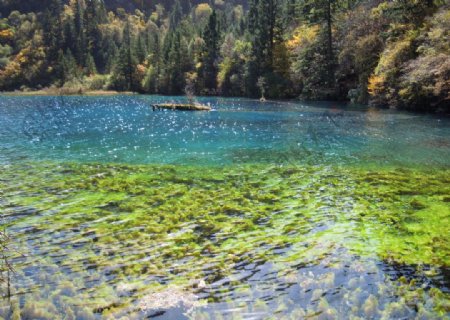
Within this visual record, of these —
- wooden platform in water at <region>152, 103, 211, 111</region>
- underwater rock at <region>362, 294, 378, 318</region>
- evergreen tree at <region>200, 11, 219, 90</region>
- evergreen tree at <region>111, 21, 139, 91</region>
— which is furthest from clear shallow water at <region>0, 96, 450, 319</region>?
evergreen tree at <region>111, 21, 139, 91</region>

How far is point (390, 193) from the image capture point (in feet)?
51.2

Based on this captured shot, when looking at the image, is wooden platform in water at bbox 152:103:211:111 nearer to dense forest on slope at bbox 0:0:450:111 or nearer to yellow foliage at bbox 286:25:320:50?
dense forest on slope at bbox 0:0:450:111

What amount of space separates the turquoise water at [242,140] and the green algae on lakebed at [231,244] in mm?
5558

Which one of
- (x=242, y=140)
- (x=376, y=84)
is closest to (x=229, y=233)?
(x=242, y=140)

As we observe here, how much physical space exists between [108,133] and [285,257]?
30497 mm

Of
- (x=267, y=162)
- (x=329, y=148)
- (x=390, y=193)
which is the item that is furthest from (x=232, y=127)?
(x=390, y=193)

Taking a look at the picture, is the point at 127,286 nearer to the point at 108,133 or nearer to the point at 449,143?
the point at 449,143

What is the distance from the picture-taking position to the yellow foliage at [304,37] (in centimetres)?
7433

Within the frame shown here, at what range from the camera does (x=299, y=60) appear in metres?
71.9

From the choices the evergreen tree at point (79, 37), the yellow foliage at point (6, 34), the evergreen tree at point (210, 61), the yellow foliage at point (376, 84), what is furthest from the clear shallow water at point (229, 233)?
the yellow foliage at point (6, 34)

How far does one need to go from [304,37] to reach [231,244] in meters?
72.1

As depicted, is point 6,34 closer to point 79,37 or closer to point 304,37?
point 79,37

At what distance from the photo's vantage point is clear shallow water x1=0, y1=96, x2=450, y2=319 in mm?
8172

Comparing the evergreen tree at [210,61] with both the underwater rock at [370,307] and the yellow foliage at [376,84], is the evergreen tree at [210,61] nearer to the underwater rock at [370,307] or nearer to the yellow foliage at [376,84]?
the yellow foliage at [376,84]
